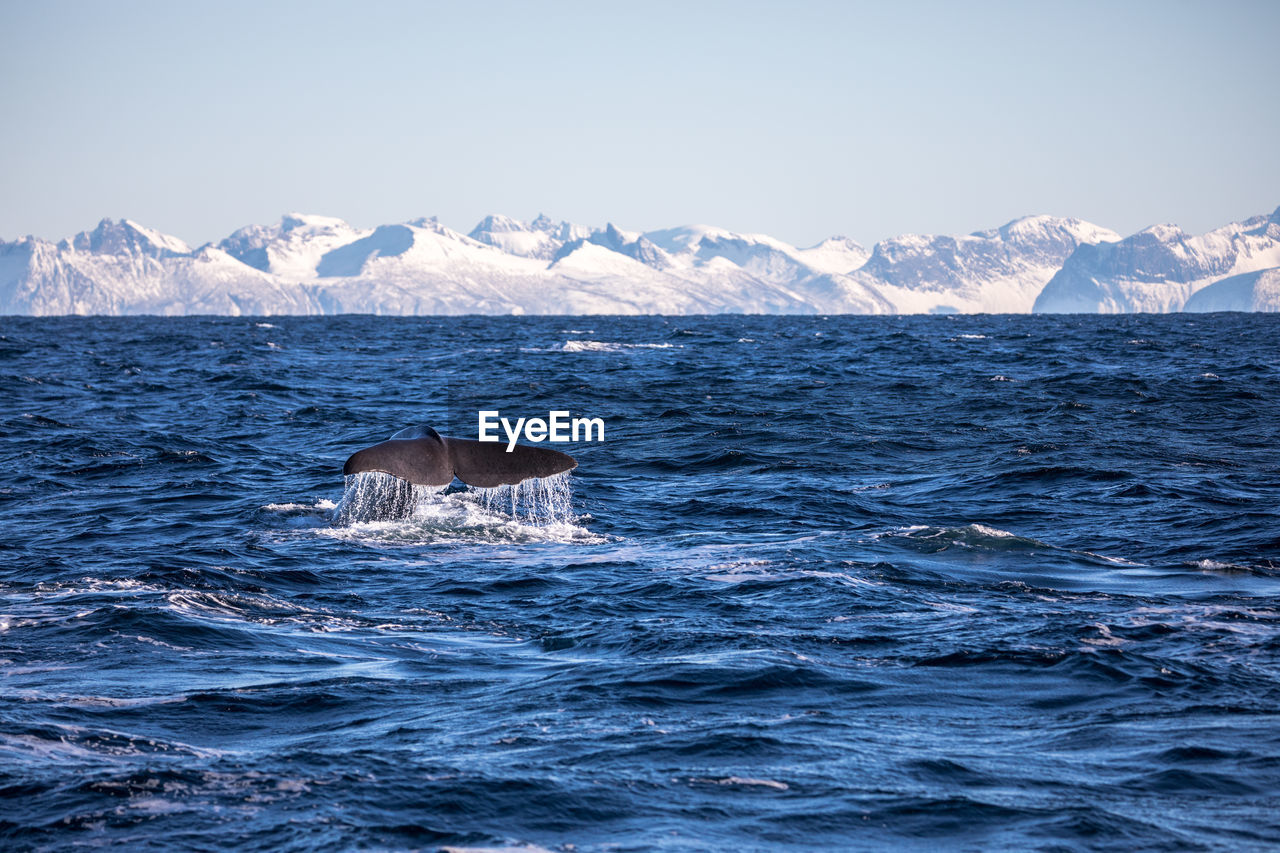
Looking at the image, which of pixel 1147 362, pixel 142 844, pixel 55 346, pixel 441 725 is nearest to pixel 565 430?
pixel 441 725

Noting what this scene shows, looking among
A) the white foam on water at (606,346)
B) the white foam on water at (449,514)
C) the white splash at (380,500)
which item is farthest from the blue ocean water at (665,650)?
the white foam on water at (606,346)

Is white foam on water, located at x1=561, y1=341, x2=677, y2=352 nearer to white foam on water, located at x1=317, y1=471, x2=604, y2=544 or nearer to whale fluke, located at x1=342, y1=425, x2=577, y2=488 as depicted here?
white foam on water, located at x1=317, y1=471, x2=604, y2=544

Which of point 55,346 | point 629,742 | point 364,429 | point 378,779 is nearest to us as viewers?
point 378,779

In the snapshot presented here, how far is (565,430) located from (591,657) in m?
15.2

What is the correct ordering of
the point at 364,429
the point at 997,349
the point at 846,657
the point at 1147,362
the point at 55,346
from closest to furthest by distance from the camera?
1. the point at 846,657
2. the point at 364,429
3. the point at 1147,362
4. the point at 997,349
5. the point at 55,346

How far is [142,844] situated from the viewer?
209 inches

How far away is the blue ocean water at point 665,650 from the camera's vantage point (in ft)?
18.7

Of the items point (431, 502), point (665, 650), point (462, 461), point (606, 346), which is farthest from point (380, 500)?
point (606, 346)

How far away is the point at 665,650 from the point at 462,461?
12.2 ft

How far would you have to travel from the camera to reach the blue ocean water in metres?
5.70

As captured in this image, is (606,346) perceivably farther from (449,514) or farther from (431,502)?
(449,514)

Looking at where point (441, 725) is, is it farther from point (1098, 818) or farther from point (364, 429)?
point (364, 429)

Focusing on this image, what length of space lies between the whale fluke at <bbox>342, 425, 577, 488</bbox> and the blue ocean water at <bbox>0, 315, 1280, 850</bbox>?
2.80 ft

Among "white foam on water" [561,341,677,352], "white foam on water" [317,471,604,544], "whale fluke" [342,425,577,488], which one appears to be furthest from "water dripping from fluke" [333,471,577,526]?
"white foam on water" [561,341,677,352]
